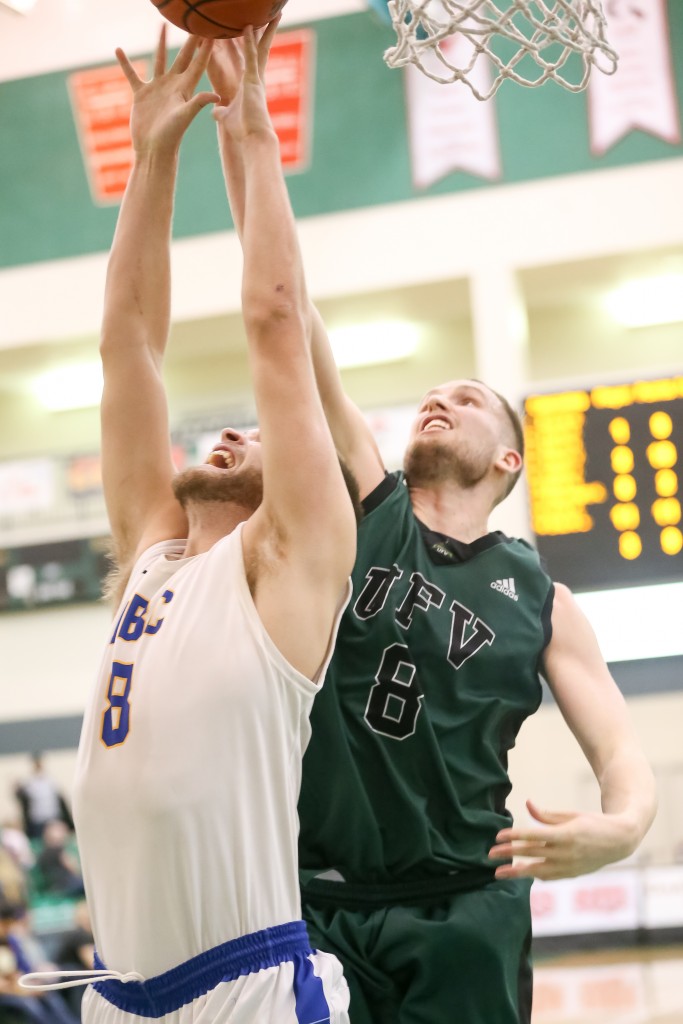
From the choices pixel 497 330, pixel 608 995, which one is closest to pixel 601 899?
pixel 608 995

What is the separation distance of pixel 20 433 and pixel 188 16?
775 cm

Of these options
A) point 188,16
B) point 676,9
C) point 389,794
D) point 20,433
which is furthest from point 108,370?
point 20,433

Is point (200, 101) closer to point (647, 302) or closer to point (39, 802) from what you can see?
point (39, 802)

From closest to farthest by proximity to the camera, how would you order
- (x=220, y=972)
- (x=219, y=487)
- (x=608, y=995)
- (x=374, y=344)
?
(x=220, y=972) < (x=219, y=487) < (x=608, y=995) < (x=374, y=344)

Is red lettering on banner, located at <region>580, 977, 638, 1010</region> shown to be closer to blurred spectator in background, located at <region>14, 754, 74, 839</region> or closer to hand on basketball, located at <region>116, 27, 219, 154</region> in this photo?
blurred spectator in background, located at <region>14, 754, 74, 839</region>

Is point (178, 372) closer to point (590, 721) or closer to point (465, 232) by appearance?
point (465, 232)

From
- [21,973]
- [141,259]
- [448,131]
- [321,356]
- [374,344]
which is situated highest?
[448,131]

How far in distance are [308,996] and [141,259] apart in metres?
1.85

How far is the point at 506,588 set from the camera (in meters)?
3.32

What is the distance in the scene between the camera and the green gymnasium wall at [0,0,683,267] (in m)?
8.29

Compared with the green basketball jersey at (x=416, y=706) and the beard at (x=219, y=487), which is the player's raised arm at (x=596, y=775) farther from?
the beard at (x=219, y=487)

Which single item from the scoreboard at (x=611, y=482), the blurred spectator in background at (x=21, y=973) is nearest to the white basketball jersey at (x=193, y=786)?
the scoreboard at (x=611, y=482)

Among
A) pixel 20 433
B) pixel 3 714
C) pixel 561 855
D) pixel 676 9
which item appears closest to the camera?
pixel 561 855

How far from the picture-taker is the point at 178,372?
33.0 feet
